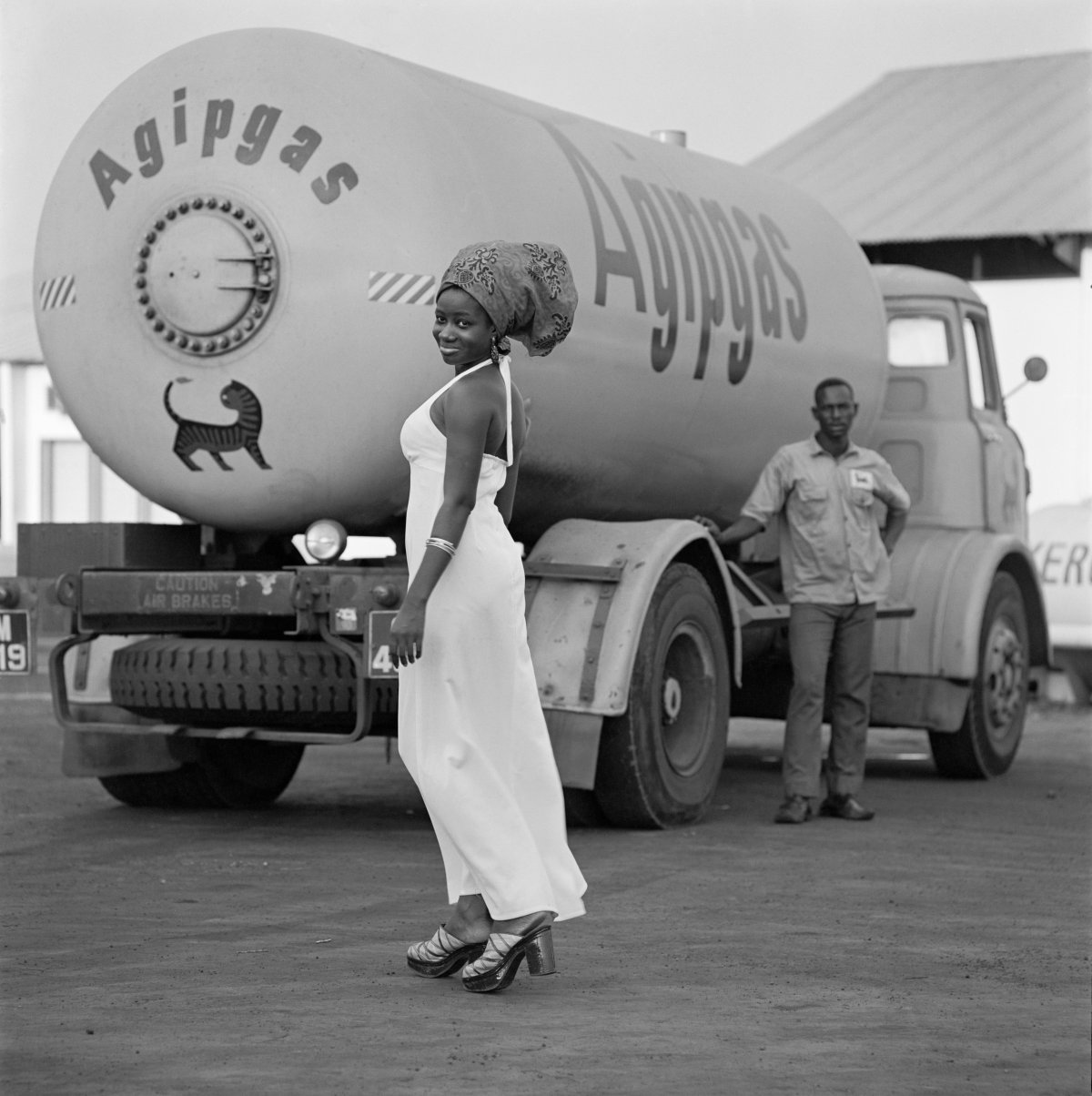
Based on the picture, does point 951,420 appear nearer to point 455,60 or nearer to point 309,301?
point 455,60

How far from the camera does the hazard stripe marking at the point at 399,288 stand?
7.95 meters

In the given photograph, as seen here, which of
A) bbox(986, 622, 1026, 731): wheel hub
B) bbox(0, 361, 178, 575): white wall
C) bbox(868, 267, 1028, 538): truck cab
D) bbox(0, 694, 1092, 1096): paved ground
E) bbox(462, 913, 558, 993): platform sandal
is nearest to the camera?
bbox(0, 694, 1092, 1096): paved ground

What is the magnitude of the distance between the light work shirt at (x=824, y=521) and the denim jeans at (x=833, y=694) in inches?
3.8

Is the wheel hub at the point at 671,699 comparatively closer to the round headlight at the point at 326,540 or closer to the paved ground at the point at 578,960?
the paved ground at the point at 578,960

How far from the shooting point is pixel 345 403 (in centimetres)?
802

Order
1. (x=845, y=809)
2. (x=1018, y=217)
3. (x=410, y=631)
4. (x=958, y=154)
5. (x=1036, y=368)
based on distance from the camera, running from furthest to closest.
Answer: (x=958, y=154) → (x=1018, y=217) → (x=1036, y=368) → (x=845, y=809) → (x=410, y=631)

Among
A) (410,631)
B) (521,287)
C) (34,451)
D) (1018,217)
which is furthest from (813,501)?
(34,451)

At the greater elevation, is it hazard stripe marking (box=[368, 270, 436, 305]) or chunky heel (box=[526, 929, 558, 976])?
hazard stripe marking (box=[368, 270, 436, 305])

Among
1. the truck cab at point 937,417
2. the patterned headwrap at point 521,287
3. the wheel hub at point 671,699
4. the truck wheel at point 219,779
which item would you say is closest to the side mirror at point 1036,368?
the truck cab at point 937,417

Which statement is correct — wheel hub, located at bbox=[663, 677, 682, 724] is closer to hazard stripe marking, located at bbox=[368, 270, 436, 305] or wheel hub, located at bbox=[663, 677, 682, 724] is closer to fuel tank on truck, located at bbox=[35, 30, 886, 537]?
fuel tank on truck, located at bbox=[35, 30, 886, 537]

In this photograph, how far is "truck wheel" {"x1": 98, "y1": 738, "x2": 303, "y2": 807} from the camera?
971 centimetres

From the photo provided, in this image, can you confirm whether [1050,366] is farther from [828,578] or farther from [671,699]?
[671,699]

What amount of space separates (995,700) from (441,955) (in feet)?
21.7

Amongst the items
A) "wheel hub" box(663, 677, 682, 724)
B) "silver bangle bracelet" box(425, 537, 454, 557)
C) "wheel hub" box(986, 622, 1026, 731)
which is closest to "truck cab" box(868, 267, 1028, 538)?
"wheel hub" box(986, 622, 1026, 731)
